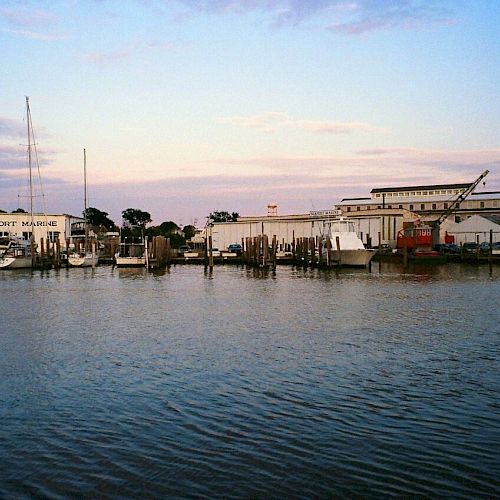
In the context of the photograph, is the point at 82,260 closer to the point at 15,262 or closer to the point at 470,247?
the point at 15,262

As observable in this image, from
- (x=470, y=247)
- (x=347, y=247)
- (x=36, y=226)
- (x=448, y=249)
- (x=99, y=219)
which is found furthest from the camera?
(x=99, y=219)

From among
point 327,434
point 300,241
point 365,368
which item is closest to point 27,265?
point 300,241

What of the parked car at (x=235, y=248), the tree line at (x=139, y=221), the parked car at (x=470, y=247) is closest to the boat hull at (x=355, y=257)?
the parked car at (x=470, y=247)

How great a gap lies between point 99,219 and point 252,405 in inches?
6088

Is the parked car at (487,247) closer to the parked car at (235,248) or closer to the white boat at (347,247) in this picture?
the white boat at (347,247)

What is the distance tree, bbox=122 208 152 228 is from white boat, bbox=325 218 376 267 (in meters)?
114

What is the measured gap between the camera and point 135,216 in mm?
174000

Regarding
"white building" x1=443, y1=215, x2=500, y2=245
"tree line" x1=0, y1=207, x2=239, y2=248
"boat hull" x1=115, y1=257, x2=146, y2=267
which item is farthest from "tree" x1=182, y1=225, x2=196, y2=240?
"boat hull" x1=115, y1=257, x2=146, y2=267

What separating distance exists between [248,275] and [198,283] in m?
9.43

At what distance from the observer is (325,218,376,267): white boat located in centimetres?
6262

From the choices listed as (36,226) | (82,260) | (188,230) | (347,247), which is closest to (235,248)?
(82,260)

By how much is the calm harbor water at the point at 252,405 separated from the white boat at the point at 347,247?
33.2 metres

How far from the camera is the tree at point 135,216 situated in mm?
173750

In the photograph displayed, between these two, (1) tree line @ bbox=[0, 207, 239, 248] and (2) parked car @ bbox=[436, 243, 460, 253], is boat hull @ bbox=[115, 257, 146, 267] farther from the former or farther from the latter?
(1) tree line @ bbox=[0, 207, 239, 248]
